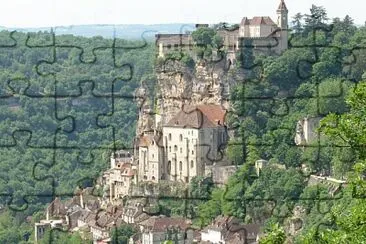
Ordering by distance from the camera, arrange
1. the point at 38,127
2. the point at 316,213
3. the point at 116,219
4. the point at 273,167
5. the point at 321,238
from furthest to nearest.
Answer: the point at 38,127 < the point at 116,219 < the point at 273,167 < the point at 316,213 < the point at 321,238

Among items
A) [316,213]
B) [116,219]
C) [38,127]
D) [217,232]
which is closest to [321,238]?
[316,213]

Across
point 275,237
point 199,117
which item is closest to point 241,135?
point 199,117

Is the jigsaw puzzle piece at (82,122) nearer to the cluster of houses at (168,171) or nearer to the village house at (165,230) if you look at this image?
the cluster of houses at (168,171)

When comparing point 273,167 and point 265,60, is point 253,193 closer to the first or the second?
point 273,167

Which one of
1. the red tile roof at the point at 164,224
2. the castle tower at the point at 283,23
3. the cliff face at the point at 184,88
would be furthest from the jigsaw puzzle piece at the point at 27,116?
the red tile roof at the point at 164,224

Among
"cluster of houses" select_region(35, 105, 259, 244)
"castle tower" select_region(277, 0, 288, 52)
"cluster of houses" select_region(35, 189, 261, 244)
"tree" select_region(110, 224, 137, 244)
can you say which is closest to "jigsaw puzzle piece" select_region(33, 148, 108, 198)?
"cluster of houses" select_region(35, 189, 261, 244)

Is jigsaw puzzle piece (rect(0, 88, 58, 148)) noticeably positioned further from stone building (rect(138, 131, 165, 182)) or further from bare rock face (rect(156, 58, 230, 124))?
stone building (rect(138, 131, 165, 182))
